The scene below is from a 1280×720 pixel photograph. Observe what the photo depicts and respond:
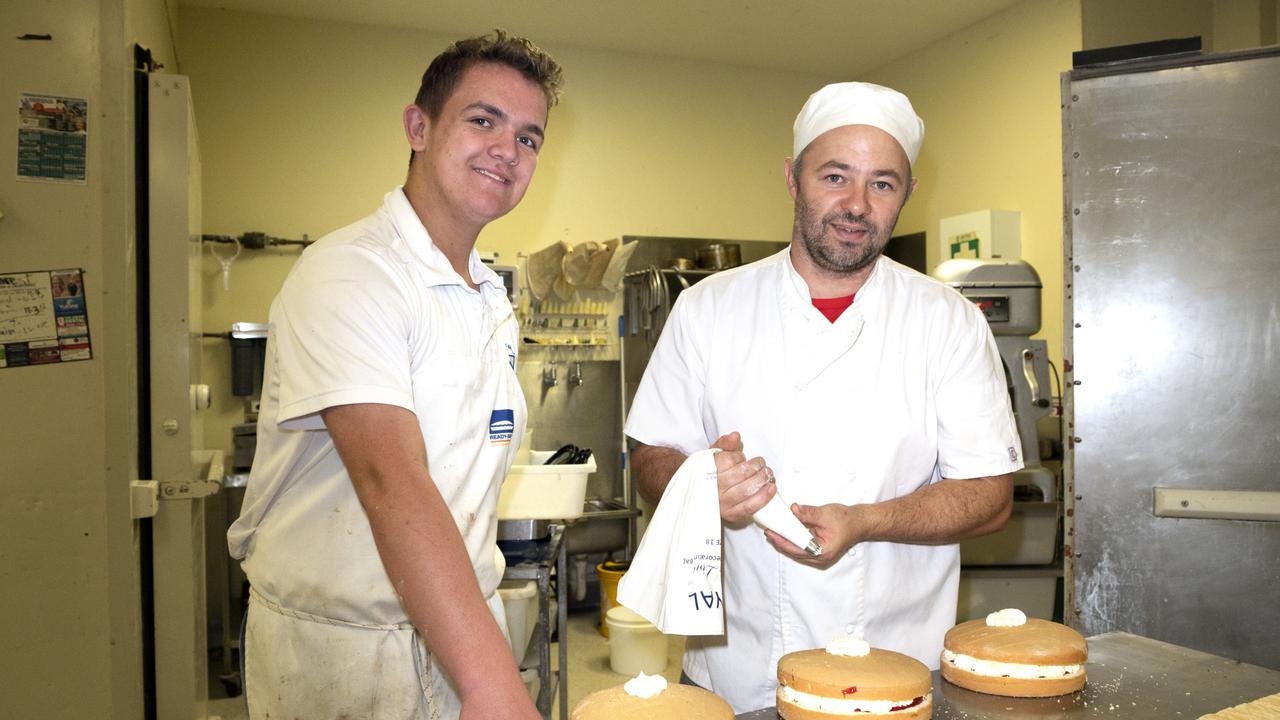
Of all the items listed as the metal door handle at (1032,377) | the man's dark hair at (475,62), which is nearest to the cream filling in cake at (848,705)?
the man's dark hair at (475,62)

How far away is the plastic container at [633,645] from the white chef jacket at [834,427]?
2558 mm

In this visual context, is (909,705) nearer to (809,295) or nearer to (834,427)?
(834,427)

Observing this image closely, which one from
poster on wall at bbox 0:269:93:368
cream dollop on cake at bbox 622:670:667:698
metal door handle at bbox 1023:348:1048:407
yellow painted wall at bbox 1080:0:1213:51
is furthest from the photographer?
yellow painted wall at bbox 1080:0:1213:51

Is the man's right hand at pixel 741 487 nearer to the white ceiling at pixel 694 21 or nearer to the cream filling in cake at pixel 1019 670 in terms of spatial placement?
the cream filling in cake at pixel 1019 670

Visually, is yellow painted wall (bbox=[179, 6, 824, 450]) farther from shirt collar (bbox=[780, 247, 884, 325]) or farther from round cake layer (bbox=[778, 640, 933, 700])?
round cake layer (bbox=[778, 640, 933, 700])

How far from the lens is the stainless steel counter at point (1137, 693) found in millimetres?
1293

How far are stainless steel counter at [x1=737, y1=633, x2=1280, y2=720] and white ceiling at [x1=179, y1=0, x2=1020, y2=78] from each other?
4224 millimetres

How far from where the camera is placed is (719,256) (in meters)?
5.53

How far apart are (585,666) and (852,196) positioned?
3380 millimetres

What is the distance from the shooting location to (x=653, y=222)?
5.86m

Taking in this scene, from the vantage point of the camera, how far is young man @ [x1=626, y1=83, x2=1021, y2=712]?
1700mm

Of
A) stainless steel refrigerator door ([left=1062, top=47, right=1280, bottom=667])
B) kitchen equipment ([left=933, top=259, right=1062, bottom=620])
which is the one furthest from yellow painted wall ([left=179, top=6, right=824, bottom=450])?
stainless steel refrigerator door ([left=1062, top=47, right=1280, bottom=667])

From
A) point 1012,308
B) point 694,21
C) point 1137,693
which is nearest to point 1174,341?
point 1012,308

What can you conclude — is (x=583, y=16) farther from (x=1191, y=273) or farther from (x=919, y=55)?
(x=1191, y=273)
